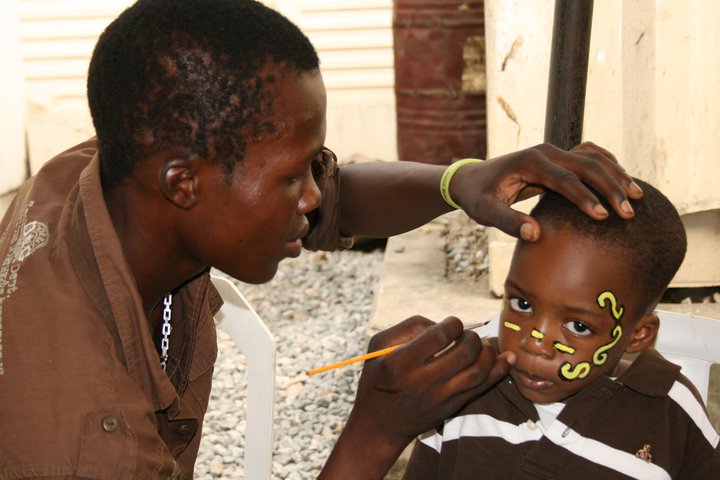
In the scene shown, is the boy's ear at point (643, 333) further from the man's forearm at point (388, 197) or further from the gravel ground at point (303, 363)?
the gravel ground at point (303, 363)

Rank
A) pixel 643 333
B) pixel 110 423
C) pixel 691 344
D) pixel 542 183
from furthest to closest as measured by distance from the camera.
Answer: pixel 691 344
pixel 643 333
pixel 542 183
pixel 110 423

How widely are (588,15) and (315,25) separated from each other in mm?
3714

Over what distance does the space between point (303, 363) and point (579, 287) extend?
2.15 meters

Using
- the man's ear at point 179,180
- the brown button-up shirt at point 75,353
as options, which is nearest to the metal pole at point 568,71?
the man's ear at point 179,180

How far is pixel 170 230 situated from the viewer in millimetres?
1510

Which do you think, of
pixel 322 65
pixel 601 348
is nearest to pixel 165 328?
pixel 601 348

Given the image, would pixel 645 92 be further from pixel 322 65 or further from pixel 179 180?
pixel 322 65

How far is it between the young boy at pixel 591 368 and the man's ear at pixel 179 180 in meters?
0.57

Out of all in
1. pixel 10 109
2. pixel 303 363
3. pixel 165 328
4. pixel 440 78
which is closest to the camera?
pixel 165 328

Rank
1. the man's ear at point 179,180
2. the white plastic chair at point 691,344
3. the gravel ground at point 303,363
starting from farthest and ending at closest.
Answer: the gravel ground at point 303,363
the white plastic chair at point 691,344
the man's ear at point 179,180

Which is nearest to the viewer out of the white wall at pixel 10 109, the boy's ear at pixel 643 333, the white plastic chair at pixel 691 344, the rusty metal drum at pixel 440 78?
the boy's ear at pixel 643 333

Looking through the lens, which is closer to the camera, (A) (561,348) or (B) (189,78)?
(B) (189,78)

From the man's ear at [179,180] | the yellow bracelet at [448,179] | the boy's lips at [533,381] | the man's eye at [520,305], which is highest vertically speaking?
the man's ear at [179,180]

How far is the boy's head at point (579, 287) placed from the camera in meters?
1.55
